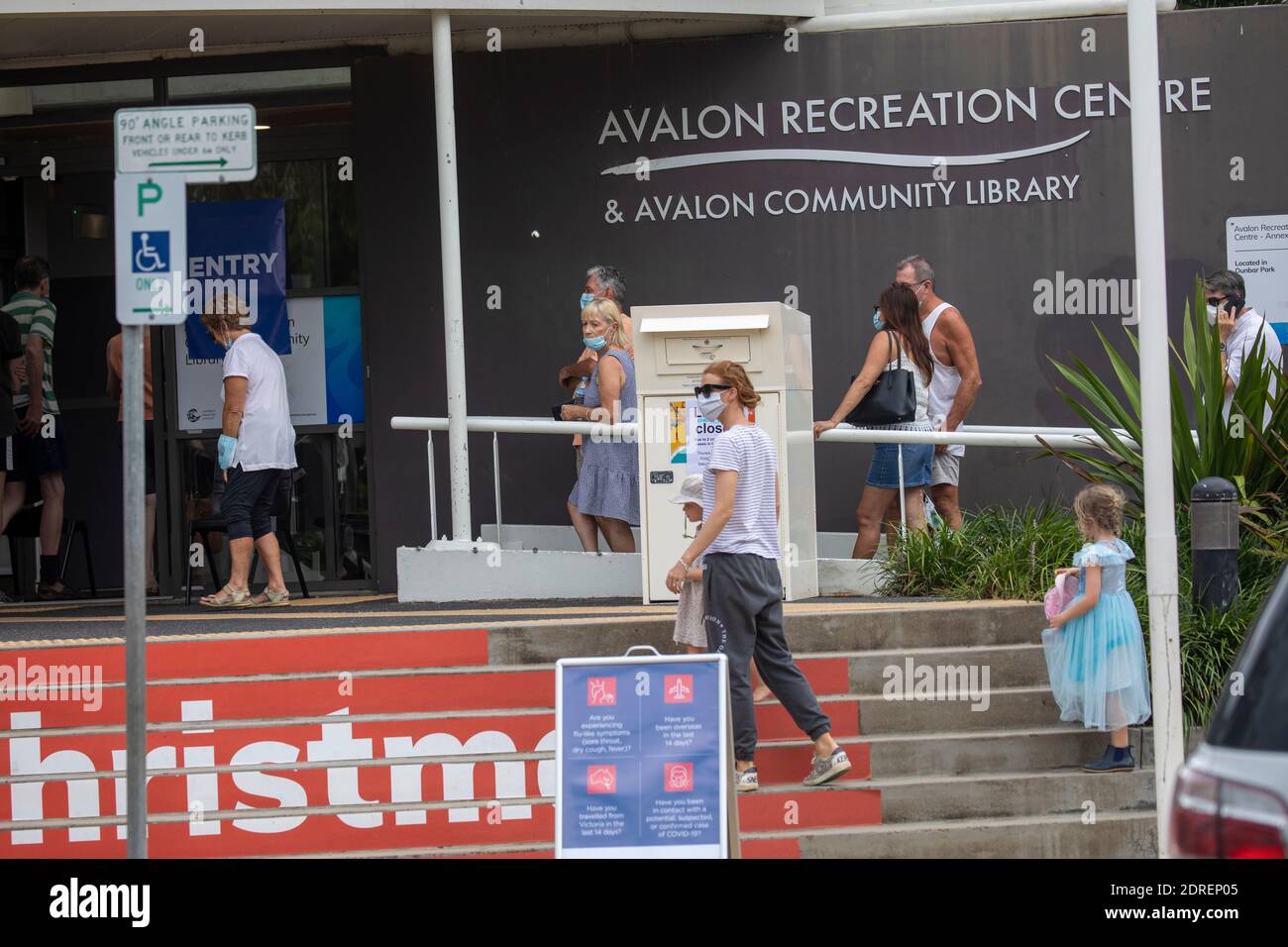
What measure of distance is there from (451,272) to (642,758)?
4796mm

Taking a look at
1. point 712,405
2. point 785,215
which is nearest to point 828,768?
point 712,405

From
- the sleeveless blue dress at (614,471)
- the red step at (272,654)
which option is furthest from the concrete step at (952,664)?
the sleeveless blue dress at (614,471)

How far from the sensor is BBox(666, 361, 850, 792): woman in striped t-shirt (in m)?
7.54

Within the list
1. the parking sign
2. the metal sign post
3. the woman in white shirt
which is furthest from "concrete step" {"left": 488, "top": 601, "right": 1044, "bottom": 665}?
the parking sign

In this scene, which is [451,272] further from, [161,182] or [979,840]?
[979,840]

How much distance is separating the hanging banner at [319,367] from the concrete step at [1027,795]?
545 cm

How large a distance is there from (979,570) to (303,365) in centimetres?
514

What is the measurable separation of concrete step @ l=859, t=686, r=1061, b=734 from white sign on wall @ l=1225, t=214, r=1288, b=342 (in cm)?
443

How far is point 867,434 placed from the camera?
975 cm

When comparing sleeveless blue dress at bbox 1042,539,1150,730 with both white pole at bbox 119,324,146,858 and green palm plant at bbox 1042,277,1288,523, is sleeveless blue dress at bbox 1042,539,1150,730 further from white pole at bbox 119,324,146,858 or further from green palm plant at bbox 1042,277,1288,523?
white pole at bbox 119,324,146,858

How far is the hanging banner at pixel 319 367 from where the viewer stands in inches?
464

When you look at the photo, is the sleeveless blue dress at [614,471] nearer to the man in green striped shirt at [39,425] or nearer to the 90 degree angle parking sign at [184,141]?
the man in green striped shirt at [39,425]
